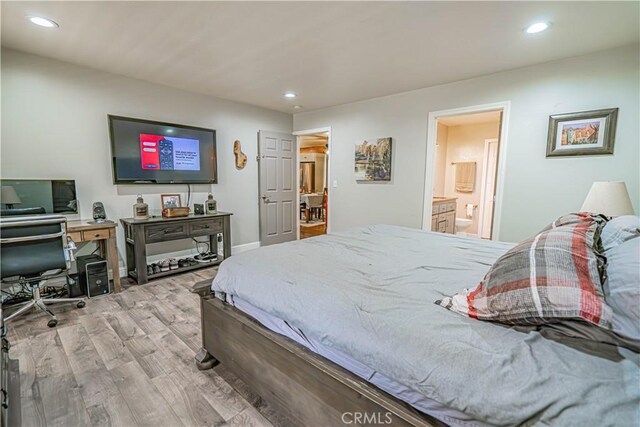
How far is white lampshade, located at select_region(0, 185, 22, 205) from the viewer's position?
2680mm

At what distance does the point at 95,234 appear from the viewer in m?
2.96

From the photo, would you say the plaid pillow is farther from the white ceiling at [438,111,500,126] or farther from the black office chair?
the white ceiling at [438,111,500,126]

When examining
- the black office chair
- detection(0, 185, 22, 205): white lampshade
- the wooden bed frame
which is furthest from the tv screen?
the wooden bed frame

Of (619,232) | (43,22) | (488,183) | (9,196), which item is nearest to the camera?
(619,232)

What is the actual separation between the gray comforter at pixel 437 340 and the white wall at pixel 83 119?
2602mm

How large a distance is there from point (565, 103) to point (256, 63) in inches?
123

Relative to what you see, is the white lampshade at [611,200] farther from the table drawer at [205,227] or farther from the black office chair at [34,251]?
the black office chair at [34,251]

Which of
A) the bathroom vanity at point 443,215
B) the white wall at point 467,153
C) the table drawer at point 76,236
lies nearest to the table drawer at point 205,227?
the table drawer at point 76,236

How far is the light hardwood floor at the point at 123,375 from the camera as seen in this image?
152 cm

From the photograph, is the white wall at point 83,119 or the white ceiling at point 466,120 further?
the white ceiling at point 466,120

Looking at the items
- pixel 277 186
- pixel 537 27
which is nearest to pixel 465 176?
pixel 277 186

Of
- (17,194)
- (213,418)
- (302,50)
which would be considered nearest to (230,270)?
(213,418)

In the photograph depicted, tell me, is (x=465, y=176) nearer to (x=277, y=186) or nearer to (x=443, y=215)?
(x=443, y=215)

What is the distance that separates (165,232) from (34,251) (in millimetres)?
1209
